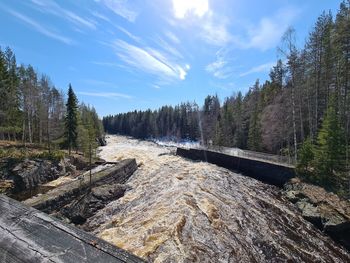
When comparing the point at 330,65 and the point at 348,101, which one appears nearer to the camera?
the point at 348,101

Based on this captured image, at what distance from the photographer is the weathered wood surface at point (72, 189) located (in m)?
15.9

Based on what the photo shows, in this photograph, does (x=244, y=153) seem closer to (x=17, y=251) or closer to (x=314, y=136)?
(x=314, y=136)

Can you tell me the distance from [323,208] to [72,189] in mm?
15577

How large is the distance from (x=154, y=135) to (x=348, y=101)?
8906 centimetres

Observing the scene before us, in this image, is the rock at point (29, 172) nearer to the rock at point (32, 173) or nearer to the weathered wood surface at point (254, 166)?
the rock at point (32, 173)

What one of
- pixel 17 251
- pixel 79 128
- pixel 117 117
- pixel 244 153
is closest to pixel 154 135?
pixel 117 117

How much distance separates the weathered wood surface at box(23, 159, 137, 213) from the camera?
15.9m

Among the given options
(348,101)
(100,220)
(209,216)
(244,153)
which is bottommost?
(100,220)

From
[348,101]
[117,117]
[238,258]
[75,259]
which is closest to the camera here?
[75,259]

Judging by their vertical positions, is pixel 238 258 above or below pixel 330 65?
below

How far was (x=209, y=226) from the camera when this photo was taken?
1224 centimetres

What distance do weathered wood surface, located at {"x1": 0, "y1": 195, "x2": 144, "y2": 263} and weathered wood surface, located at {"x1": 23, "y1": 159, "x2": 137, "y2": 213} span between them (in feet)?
43.0

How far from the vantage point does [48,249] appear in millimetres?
1105

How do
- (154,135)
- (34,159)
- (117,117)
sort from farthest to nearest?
(117,117), (154,135), (34,159)
